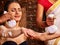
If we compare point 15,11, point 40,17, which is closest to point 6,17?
point 15,11

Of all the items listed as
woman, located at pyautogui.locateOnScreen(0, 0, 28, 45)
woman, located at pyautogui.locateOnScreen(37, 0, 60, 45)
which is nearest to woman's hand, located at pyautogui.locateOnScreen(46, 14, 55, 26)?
woman, located at pyautogui.locateOnScreen(37, 0, 60, 45)

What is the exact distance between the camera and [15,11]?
55.6 inches

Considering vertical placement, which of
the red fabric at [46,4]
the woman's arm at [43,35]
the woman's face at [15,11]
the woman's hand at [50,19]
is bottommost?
the woman's arm at [43,35]

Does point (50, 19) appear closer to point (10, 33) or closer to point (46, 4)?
point (46, 4)

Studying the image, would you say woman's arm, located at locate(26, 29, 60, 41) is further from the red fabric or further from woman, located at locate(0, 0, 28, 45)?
the red fabric

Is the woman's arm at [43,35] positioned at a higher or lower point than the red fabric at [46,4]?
lower

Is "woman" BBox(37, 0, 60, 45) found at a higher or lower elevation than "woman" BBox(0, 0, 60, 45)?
higher

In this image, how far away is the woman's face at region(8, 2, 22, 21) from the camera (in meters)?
1.40

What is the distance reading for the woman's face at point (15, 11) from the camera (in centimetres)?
140

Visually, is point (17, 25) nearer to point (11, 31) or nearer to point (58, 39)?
point (11, 31)

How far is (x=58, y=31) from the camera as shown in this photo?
1.38 meters

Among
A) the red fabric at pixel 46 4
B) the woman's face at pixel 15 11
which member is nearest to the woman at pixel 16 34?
the woman's face at pixel 15 11

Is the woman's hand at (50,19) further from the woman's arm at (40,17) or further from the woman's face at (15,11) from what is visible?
the woman's face at (15,11)

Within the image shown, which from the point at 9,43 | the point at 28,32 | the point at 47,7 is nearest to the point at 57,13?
the point at 47,7
